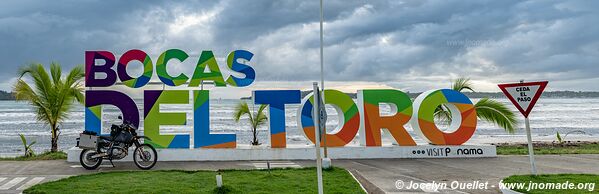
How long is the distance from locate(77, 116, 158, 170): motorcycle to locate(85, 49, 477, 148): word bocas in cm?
156

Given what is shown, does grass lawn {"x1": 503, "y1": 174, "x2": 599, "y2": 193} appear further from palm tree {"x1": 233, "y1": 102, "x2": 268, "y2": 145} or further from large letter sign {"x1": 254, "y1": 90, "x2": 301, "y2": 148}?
palm tree {"x1": 233, "y1": 102, "x2": 268, "y2": 145}

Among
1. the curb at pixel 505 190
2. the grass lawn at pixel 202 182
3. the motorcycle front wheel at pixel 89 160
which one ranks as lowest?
the curb at pixel 505 190

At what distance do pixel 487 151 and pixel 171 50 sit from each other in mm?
11029

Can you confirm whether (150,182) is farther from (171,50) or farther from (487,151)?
(487,151)

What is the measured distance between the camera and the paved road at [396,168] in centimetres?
1008

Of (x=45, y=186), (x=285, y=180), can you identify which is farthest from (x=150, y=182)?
(x=285, y=180)

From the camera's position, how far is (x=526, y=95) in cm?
1008

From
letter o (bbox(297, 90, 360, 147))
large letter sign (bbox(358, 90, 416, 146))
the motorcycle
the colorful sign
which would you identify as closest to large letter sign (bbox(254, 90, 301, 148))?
letter o (bbox(297, 90, 360, 147))

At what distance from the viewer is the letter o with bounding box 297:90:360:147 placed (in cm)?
1466

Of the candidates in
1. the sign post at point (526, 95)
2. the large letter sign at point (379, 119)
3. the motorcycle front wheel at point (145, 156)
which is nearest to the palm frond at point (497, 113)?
the large letter sign at point (379, 119)

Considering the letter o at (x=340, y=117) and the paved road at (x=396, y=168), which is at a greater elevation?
the letter o at (x=340, y=117)

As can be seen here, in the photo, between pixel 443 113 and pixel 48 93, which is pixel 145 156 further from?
pixel 443 113

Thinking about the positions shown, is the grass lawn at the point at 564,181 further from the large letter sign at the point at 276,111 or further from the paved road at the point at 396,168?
the large letter sign at the point at 276,111

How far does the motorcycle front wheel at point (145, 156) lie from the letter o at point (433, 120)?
8.54 metres
